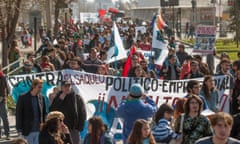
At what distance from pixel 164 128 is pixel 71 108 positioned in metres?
2.35

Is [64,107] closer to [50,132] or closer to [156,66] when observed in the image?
[50,132]

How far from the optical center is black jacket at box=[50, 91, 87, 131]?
9.49 m

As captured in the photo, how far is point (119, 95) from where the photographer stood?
450 inches

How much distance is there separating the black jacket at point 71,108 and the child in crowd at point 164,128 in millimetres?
2022

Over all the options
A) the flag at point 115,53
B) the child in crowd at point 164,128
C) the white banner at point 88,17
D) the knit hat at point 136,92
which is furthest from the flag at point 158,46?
the white banner at point 88,17

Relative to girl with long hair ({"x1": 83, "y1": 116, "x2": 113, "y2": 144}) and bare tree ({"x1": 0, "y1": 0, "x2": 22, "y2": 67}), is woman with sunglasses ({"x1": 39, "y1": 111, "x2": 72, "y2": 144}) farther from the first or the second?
bare tree ({"x1": 0, "y1": 0, "x2": 22, "y2": 67})

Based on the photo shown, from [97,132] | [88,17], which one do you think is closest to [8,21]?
[97,132]

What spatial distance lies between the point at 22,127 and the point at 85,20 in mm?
50405

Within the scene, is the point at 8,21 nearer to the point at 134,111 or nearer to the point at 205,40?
the point at 205,40

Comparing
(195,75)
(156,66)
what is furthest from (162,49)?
(195,75)

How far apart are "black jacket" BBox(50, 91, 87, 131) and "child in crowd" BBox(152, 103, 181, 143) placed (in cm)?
202

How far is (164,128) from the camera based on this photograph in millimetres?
7504

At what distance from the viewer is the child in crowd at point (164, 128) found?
743 centimetres

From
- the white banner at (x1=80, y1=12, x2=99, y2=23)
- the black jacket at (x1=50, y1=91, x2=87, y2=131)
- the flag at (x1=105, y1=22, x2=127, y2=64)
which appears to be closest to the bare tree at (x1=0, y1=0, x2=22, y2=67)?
the flag at (x1=105, y1=22, x2=127, y2=64)
